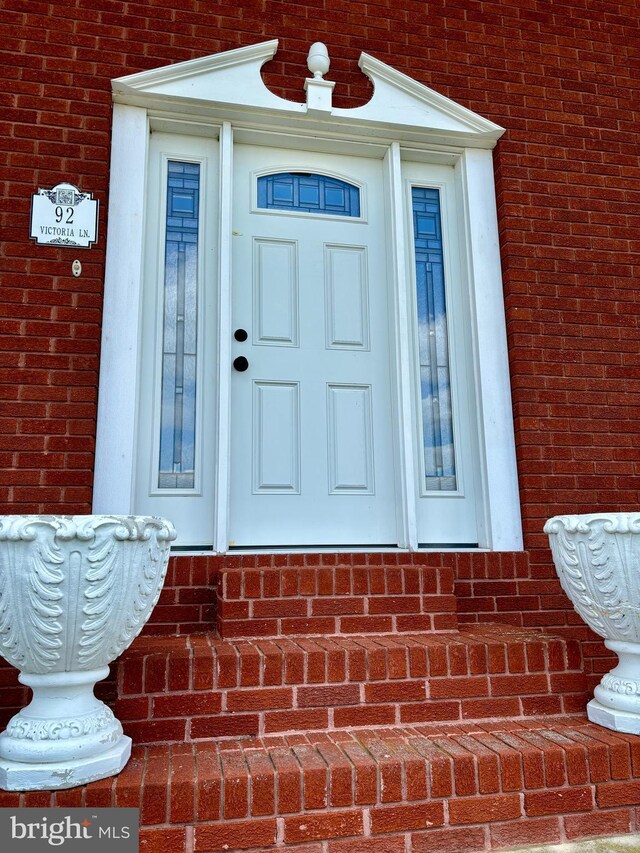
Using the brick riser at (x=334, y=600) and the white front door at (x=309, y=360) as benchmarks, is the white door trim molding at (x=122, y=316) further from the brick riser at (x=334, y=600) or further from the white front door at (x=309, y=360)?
the brick riser at (x=334, y=600)

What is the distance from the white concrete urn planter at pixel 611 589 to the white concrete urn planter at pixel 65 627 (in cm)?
148

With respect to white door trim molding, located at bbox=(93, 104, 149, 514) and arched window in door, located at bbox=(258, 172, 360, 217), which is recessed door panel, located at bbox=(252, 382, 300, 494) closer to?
white door trim molding, located at bbox=(93, 104, 149, 514)

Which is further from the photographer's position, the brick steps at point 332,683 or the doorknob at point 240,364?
the doorknob at point 240,364

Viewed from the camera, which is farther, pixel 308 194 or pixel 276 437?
pixel 308 194

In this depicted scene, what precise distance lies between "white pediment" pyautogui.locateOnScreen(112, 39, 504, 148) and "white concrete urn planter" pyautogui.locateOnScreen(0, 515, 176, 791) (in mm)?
2349

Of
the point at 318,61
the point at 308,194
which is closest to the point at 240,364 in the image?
the point at 308,194

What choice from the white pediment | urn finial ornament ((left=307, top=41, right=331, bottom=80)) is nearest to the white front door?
the white pediment

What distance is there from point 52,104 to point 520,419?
2745mm

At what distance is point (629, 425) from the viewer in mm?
3488

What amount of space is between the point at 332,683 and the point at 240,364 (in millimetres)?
1620

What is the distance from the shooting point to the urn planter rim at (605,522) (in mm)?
2236

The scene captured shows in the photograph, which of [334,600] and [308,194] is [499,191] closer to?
[308,194]

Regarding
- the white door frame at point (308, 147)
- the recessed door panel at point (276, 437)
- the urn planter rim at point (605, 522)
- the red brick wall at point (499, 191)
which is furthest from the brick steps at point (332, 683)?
the recessed door panel at point (276, 437)

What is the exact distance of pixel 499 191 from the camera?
366 centimetres
